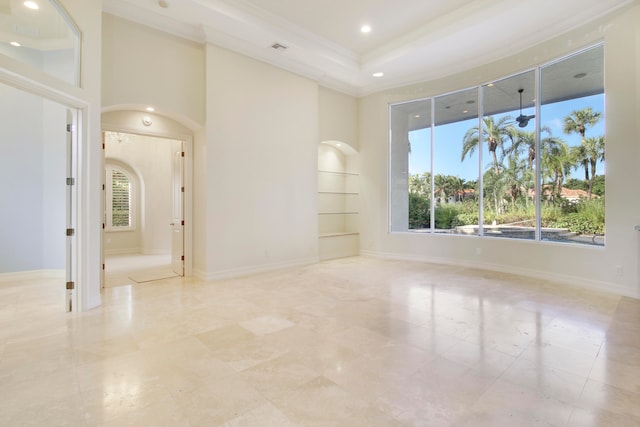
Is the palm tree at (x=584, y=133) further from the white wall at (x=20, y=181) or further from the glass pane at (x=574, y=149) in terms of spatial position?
the white wall at (x=20, y=181)

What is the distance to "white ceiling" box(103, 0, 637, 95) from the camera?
185 inches

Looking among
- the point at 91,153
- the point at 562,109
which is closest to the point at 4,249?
the point at 91,153

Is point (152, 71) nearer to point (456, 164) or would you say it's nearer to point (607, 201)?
point (456, 164)

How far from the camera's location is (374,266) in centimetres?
680

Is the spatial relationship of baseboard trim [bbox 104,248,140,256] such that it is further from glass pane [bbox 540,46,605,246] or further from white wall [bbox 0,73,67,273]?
glass pane [bbox 540,46,605,246]

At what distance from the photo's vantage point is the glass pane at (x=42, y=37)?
10.5ft

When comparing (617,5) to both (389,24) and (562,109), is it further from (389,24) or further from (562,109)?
(389,24)

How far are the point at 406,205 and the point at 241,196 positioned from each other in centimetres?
397

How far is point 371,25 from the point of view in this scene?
5.57 m

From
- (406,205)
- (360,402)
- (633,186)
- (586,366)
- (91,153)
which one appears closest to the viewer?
(360,402)

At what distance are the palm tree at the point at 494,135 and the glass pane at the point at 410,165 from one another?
0.94 meters

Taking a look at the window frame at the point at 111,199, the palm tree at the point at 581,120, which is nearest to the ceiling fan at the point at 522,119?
the palm tree at the point at 581,120

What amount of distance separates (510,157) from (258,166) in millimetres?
4808

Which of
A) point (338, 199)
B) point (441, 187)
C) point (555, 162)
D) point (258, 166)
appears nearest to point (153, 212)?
point (258, 166)
